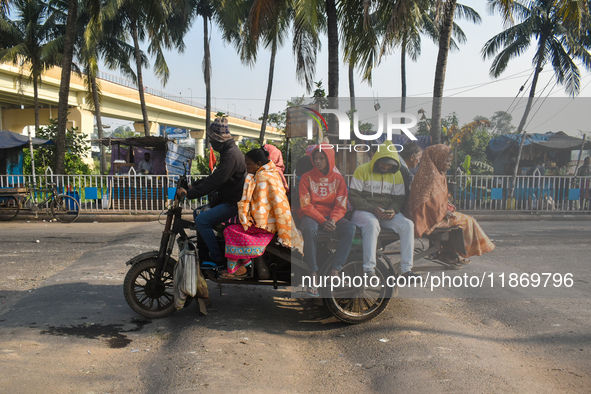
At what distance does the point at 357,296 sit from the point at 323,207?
3.18ft

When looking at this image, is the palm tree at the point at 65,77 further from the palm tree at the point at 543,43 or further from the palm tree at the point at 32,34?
the palm tree at the point at 543,43

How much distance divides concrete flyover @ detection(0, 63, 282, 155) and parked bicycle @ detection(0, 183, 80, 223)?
597 inches

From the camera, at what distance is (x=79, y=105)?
3588cm

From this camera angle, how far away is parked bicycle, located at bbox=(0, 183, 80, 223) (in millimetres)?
13336

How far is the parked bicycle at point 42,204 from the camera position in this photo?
13336mm

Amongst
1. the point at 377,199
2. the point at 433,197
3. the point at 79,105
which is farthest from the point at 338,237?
the point at 79,105

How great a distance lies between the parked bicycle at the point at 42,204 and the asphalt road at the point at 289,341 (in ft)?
24.1

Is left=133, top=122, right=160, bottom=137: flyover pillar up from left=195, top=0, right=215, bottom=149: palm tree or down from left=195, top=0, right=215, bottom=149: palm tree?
down

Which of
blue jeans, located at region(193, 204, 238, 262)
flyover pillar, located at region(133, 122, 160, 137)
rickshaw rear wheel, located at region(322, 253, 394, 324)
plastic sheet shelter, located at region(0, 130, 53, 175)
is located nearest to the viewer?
rickshaw rear wheel, located at region(322, 253, 394, 324)

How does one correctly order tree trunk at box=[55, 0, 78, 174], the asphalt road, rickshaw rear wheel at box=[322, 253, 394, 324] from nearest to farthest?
the asphalt road < rickshaw rear wheel at box=[322, 253, 394, 324] < tree trunk at box=[55, 0, 78, 174]

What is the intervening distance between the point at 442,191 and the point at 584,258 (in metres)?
2.86

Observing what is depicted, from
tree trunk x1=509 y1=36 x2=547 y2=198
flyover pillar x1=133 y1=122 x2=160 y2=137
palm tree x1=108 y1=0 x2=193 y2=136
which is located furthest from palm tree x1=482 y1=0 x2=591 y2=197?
flyover pillar x1=133 y1=122 x2=160 y2=137

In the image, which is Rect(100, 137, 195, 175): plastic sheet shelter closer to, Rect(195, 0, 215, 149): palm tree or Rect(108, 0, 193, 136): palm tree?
Rect(108, 0, 193, 136): palm tree

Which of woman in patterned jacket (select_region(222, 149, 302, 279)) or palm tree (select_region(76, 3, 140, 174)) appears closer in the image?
woman in patterned jacket (select_region(222, 149, 302, 279))
